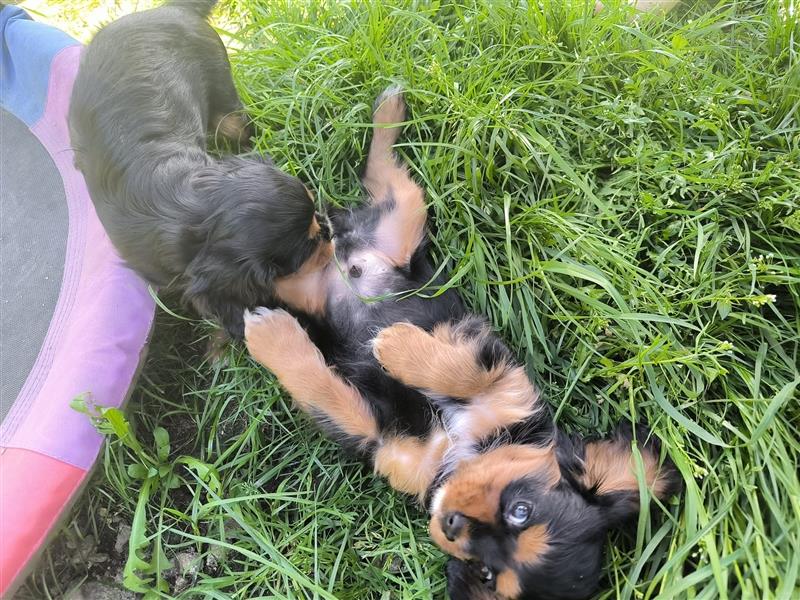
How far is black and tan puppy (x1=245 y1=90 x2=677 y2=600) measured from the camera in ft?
6.48

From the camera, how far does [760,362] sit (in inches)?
84.1

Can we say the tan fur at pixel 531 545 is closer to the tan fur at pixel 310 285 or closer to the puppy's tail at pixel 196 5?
the tan fur at pixel 310 285

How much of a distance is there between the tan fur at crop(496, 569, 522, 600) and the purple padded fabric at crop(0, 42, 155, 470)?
1804mm

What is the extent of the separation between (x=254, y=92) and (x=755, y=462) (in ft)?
9.34

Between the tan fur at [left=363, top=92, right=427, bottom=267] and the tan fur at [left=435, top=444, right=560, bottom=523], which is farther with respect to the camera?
the tan fur at [left=363, top=92, right=427, bottom=267]

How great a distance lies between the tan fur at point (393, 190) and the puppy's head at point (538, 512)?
40.2 inches

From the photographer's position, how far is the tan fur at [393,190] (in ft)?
8.70

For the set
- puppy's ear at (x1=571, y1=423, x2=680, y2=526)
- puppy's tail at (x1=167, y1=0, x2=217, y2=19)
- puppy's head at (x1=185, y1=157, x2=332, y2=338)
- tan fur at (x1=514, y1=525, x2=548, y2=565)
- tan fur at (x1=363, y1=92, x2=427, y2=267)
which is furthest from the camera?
puppy's tail at (x1=167, y1=0, x2=217, y2=19)

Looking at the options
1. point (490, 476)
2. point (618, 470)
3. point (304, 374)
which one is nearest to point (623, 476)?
point (618, 470)

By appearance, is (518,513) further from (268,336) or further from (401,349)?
(268,336)

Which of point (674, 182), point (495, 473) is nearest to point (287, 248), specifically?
point (495, 473)

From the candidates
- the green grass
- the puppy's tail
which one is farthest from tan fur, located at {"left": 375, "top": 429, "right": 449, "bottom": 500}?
the puppy's tail

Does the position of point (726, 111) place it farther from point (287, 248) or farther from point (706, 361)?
point (287, 248)

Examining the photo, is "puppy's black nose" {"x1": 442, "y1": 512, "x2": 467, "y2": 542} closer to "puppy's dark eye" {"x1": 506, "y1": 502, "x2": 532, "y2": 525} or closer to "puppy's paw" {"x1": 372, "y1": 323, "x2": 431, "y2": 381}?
"puppy's dark eye" {"x1": 506, "y1": 502, "x2": 532, "y2": 525}
